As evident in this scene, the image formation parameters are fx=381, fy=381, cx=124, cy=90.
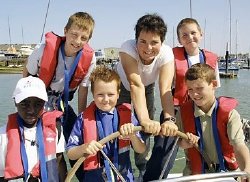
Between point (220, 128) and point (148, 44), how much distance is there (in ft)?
3.26

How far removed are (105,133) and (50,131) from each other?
465 mm

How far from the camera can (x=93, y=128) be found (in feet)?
10.7

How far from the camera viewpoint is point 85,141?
3.21m

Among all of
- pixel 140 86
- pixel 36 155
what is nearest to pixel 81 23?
pixel 140 86

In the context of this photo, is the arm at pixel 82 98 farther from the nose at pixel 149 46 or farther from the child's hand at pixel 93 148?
the child's hand at pixel 93 148

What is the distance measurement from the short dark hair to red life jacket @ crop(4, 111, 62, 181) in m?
1.10

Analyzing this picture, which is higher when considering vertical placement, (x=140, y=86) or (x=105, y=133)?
(x=140, y=86)

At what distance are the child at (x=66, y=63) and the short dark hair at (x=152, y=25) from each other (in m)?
0.53

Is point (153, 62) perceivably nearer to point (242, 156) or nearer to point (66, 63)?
point (66, 63)

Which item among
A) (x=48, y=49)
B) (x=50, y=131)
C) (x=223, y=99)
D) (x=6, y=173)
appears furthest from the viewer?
(x=48, y=49)

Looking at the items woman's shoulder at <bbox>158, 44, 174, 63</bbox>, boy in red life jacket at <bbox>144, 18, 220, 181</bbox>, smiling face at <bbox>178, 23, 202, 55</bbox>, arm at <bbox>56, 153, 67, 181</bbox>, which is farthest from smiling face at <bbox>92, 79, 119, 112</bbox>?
smiling face at <bbox>178, 23, 202, 55</bbox>

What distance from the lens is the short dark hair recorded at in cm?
342

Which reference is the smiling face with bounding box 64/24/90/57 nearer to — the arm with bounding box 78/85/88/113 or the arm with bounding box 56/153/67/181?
the arm with bounding box 78/85/88/113

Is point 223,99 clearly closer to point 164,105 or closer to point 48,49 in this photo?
point 164,105
